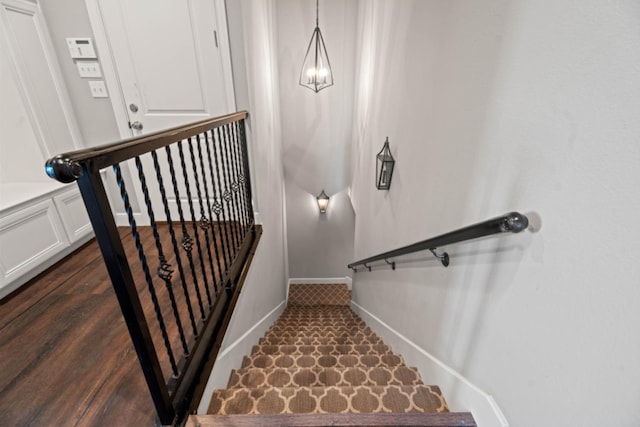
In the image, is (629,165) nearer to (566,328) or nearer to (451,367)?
(566,328)

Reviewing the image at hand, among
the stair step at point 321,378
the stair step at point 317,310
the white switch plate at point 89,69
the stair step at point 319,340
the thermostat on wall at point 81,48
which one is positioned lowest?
the stair step at point 317,310

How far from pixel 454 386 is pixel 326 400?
1.92 ft

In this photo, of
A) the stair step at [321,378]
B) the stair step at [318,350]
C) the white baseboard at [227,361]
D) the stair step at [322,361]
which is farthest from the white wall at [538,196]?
the white baseboard at [227,361]

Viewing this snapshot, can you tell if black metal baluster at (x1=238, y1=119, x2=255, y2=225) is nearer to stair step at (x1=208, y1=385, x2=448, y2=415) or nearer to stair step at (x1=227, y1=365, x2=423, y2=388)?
stair step at (x1=227, y1=365, x2=423, y2=388)

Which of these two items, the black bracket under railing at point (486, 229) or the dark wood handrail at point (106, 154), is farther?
the black bracket under railing at point (486, 229)

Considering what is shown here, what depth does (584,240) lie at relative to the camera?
0.64 metres

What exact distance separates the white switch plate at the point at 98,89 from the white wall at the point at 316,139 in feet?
8.70

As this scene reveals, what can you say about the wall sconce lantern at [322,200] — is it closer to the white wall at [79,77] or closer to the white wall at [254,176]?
the white wall at [254,176]

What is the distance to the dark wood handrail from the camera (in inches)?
24.2

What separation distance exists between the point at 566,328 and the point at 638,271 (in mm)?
239

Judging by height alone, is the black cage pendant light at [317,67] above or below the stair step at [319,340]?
above

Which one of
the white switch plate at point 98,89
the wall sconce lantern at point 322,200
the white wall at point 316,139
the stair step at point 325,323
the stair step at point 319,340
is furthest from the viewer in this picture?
the wall sconce lantern at point 322,200

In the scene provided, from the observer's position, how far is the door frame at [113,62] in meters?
2.11

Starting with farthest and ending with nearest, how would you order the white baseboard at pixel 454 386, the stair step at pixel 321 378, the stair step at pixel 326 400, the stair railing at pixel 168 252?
the stair step at pixel 321 378 → the stair step at pixel 326 400 → the white baseboard at pixel 454 386 → the stair railing at pixel 168 252
